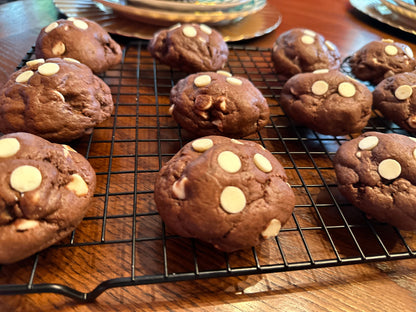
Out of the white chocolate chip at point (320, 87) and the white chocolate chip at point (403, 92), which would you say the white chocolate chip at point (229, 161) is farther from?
the white chocolate chip at point (403, 92)

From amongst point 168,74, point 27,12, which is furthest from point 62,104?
point 27,12

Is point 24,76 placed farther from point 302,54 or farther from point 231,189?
point 302,54

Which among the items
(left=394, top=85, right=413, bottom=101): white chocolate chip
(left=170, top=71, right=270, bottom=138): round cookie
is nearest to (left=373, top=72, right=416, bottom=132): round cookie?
(left=394, top=85, right=413, bottom=101): white chocolate chip

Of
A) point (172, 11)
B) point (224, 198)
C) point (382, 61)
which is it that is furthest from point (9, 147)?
point (382, 61)

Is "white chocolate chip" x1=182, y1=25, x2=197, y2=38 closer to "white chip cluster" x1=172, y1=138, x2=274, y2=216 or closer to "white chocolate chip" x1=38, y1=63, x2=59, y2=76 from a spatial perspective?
"white chocolate chip" x1=38, y1=63, x2=59, y2=76

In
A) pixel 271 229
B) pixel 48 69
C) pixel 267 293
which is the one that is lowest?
pixel 267 293

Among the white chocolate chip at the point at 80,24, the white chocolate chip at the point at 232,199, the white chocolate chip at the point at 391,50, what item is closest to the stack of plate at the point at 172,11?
the white chocolate chip at the point at 80,24
